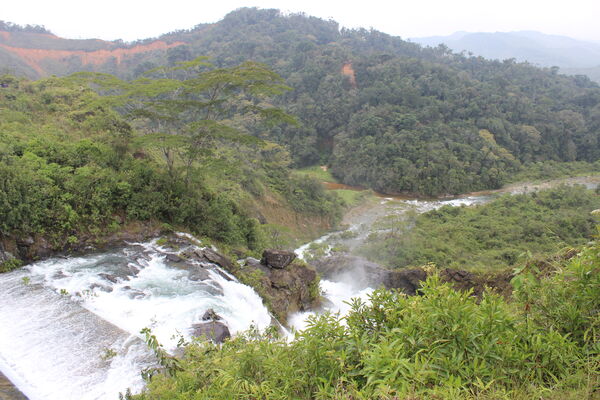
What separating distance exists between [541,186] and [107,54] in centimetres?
6946

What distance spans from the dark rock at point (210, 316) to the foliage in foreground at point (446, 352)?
354cm

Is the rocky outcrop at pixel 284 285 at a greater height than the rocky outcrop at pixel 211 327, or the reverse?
the rocky outcrop at pixel 211 327

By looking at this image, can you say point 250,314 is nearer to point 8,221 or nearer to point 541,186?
point 8,221

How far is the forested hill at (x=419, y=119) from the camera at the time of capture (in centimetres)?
3161

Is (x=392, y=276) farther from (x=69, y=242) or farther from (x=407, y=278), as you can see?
(x=69, y=242)

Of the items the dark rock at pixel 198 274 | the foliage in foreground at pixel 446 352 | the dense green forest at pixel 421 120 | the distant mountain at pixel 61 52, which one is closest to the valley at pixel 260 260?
the foliage in foreground at pixel 446 352

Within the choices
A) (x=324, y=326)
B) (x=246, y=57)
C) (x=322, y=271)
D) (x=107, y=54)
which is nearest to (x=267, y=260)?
(x=322, y=271)

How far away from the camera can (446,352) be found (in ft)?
8.20

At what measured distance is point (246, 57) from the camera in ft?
170

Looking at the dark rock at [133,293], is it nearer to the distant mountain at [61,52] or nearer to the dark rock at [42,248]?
the dark rock at [42,248]

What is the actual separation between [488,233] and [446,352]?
18563 mm

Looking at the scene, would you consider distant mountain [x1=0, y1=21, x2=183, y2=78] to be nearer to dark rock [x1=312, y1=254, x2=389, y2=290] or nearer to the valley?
the valley

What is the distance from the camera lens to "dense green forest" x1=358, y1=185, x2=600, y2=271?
16266 millimetres

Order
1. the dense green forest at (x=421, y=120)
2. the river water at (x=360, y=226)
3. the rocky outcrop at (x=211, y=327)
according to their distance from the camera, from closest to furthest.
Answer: the rocky outcrop at (x=211, y=327), the river water at (x=360, y=226), the dense green forest at (x=421, y=120)
